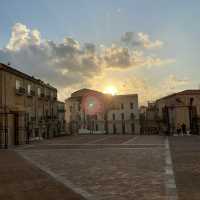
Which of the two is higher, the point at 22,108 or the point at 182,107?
the point at 182,107

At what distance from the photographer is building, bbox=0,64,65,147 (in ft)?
95.0

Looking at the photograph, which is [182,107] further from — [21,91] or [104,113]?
[21,91]

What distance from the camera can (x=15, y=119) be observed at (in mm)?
31078

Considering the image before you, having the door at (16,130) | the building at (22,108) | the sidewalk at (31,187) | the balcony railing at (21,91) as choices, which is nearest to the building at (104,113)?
the building at (22,108)

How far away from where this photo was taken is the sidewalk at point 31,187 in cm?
778

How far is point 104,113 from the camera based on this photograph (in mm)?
80562

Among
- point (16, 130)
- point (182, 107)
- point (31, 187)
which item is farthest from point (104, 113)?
point (31, 187)

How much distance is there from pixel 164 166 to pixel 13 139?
69.5 feet

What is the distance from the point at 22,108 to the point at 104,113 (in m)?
48.9

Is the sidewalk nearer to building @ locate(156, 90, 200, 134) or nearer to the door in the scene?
the door

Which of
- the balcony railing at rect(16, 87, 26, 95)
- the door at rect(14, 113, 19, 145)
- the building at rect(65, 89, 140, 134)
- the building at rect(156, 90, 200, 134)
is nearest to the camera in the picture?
the door at rect(14, 113, 19, 145)

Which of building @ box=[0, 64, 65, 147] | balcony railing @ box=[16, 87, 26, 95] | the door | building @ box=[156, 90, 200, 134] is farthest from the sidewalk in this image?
building @ box=[156, 90, 200, 134]

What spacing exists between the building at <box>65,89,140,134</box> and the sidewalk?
65.9m

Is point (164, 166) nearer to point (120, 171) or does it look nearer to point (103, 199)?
point (120, 171)
